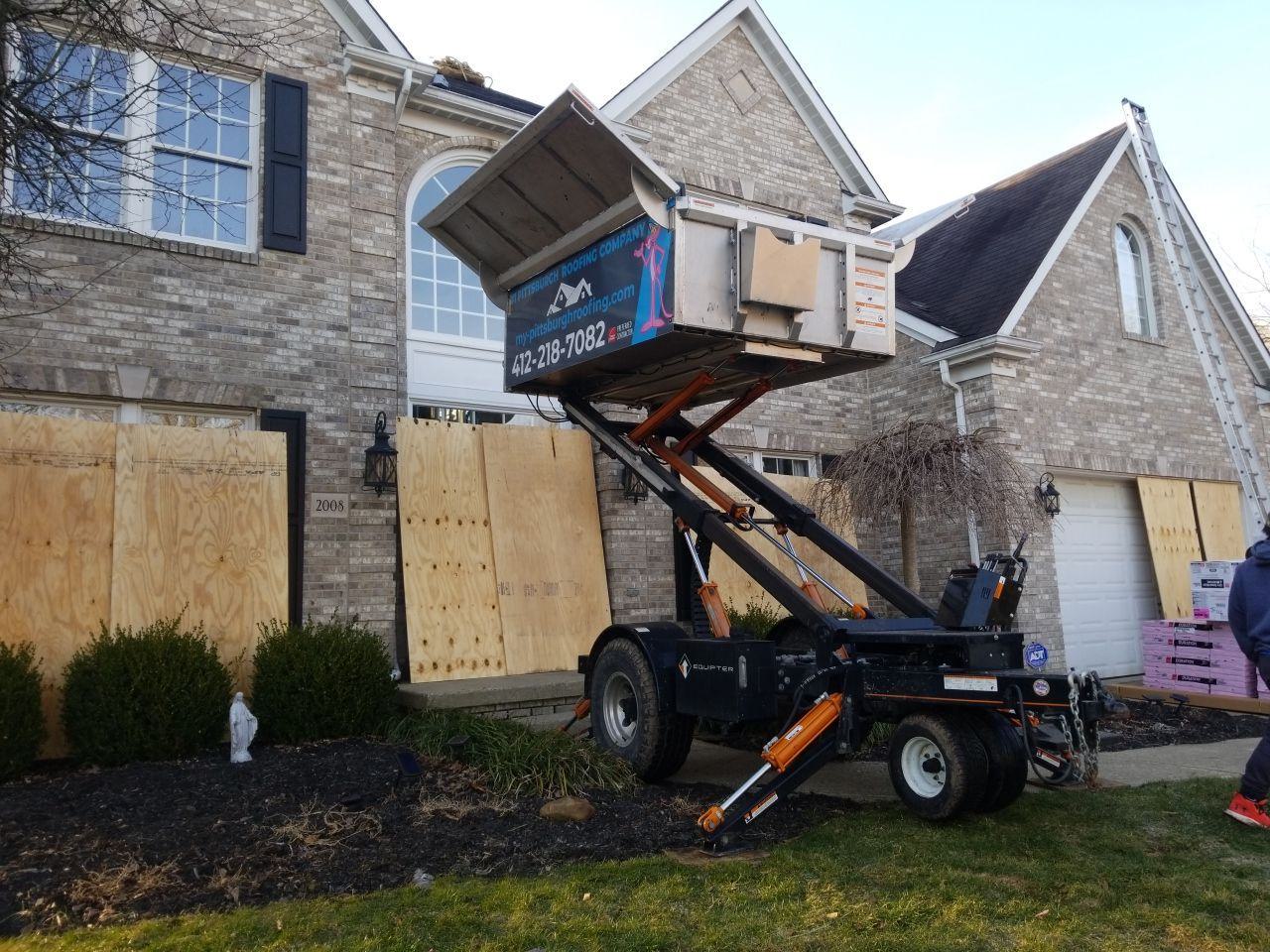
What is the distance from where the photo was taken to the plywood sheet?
10766mm

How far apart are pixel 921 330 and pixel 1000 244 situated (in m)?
2.56

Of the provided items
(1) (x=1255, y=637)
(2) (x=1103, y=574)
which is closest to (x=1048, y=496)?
(2) (x=1103, y=574)

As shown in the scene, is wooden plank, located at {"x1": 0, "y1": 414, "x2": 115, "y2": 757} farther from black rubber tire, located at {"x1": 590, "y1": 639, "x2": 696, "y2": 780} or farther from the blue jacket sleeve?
the blue jacket sleeve

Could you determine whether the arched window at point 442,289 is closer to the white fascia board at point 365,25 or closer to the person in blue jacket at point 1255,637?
the white fascia board at point 365,25

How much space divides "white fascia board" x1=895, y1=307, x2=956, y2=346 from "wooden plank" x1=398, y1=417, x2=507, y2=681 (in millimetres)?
6419

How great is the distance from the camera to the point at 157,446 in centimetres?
812

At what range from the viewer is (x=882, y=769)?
7219mm

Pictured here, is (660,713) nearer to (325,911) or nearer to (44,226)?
(325,911)

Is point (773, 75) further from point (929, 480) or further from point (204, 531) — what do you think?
point (204, 531)

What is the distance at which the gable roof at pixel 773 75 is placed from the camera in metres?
11.8

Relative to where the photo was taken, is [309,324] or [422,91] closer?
[309,324]

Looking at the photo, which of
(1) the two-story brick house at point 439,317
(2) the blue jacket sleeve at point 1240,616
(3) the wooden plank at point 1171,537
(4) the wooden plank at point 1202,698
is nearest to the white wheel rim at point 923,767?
(2) the blue jacket sleeve at point 1240,616

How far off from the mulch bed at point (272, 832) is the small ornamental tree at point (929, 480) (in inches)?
166

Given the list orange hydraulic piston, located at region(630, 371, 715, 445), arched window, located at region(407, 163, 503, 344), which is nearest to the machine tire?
orange hydraulic piston, located at region(630, 371, 715, 445)
